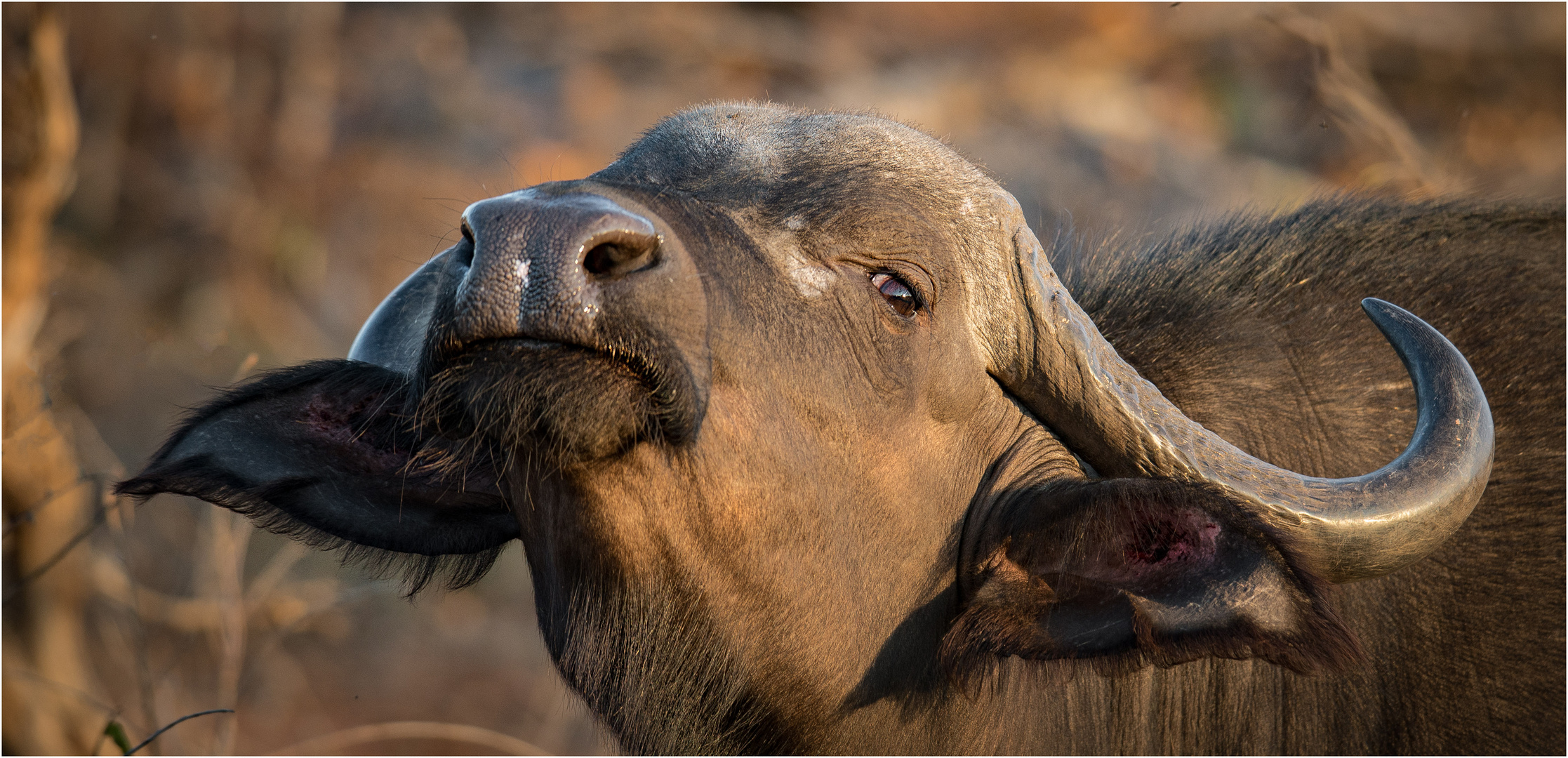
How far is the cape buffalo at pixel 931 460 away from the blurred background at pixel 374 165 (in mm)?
1817

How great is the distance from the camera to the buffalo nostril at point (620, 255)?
203 cm

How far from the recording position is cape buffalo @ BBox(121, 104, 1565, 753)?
85.6 inches

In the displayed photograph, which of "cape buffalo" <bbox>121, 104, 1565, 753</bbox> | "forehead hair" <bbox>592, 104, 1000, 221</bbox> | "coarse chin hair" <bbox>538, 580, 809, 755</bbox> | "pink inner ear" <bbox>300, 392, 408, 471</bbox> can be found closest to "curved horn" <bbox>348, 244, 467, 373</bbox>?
"cape buffalo" <bbox>121, 104, 1565, 753</bbox>

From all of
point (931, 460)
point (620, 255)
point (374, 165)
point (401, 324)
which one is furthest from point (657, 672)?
point (374, 165)

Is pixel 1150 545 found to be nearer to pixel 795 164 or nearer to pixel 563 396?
pixel 795 164

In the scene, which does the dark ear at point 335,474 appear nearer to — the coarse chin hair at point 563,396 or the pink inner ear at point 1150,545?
the coarse chin hair at point 563,396

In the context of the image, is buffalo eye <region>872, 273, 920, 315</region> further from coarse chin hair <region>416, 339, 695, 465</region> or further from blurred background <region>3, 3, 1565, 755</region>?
blurred background <region>3, 3, 1565, 755</region>

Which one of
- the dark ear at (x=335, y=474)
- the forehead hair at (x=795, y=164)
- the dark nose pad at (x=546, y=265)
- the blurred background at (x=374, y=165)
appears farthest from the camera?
the blurred background at (x=374, y=165)

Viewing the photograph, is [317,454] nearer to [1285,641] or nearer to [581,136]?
[1285,641]

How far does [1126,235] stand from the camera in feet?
13.1

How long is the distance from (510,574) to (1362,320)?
23.7 ft

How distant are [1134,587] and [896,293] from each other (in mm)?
812

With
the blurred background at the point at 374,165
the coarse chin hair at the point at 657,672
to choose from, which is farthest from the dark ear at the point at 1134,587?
the blurred background at the point at 374,165

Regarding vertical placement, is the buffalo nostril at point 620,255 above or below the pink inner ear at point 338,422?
above
